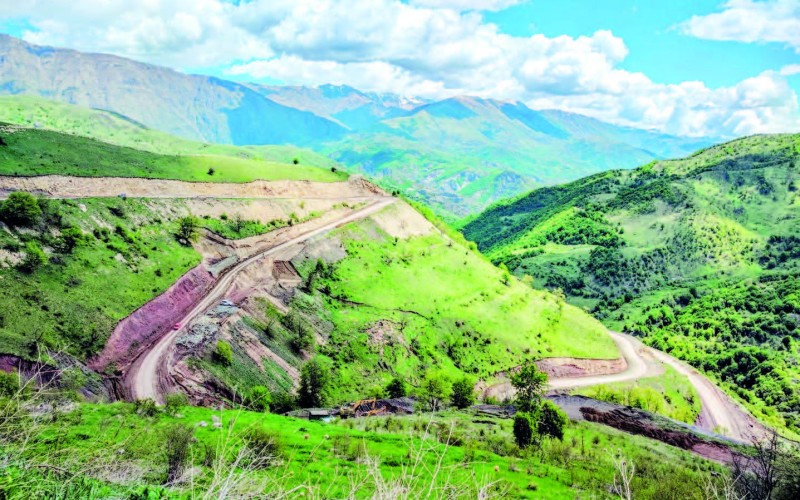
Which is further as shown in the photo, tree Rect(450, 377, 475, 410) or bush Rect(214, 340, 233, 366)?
tree Rect(450, 377, 475, 410)

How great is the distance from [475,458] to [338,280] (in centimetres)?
5662

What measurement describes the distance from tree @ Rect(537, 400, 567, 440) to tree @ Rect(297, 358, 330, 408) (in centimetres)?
2676

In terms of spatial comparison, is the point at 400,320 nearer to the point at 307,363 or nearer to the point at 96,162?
the point at 307,363

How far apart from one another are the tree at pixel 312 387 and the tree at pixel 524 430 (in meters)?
25.2

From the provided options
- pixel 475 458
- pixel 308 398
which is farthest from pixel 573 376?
pixel 475 458

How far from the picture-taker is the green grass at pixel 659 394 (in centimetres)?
9269

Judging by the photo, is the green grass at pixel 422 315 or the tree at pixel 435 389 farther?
the green grass at pixel 422 315

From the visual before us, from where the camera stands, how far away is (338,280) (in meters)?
91.6

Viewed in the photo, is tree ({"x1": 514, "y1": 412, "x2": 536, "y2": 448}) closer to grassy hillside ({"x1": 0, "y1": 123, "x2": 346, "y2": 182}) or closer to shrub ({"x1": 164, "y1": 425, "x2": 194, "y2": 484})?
shrub ({"x1": 164, "y1": 425, "x2": 194, "y2": 484})

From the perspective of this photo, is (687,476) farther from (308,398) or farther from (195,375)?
(195,375)

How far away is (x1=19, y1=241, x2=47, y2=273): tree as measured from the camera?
169 feet

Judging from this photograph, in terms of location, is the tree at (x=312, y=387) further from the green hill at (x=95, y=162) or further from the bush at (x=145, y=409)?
the green hill at (x=95, y=162)

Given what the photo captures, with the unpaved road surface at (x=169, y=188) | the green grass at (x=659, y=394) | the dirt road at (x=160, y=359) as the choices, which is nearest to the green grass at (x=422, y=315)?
the green grass at (x=659, y=394)

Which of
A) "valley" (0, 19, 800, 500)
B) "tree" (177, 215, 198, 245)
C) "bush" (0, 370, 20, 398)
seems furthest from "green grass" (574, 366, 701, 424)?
"bush" (0, 370, 20, 398)
